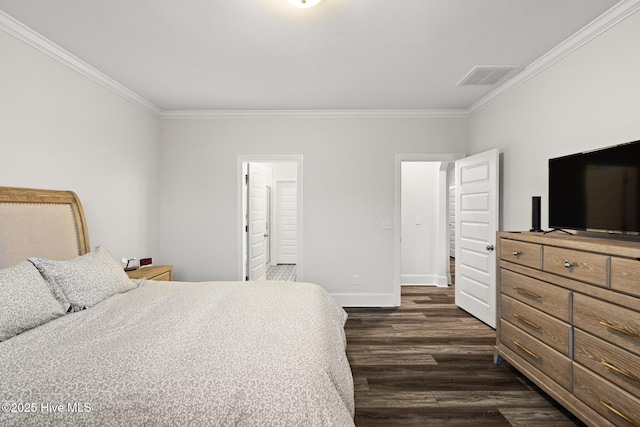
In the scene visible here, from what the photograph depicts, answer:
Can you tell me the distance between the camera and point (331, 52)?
2617mm

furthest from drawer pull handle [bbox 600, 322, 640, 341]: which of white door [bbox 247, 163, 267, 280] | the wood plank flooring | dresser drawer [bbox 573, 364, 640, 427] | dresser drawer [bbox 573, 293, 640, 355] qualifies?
white door [bbox 247, 163, 267, 280]

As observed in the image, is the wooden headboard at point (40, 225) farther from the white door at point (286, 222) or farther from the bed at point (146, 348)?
the white door at point (286, 222)

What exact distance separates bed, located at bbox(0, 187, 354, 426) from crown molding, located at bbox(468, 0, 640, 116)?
2795mm

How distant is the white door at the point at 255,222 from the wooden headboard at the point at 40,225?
7.08ft

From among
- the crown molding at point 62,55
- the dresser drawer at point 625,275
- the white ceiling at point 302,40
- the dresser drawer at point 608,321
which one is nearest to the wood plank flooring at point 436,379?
the dresser drawer at point 608,321

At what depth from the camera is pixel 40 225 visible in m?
2.33

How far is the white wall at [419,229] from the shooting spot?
5508mm

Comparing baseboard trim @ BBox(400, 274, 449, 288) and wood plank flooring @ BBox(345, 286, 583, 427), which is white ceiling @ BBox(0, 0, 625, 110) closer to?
wood plank flooring @ BBox(345, 286, 583, 427)

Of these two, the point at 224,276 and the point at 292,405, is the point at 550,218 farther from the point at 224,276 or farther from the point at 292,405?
the point at 224,276

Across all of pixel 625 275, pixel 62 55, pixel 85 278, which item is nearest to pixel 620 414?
pixel 625 275

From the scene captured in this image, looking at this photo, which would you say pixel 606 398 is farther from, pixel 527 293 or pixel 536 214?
pixel 536 214

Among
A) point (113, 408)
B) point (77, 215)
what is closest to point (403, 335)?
point (113, 408)

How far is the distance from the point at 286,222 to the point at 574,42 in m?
6.42

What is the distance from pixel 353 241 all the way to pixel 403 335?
1.41 m
